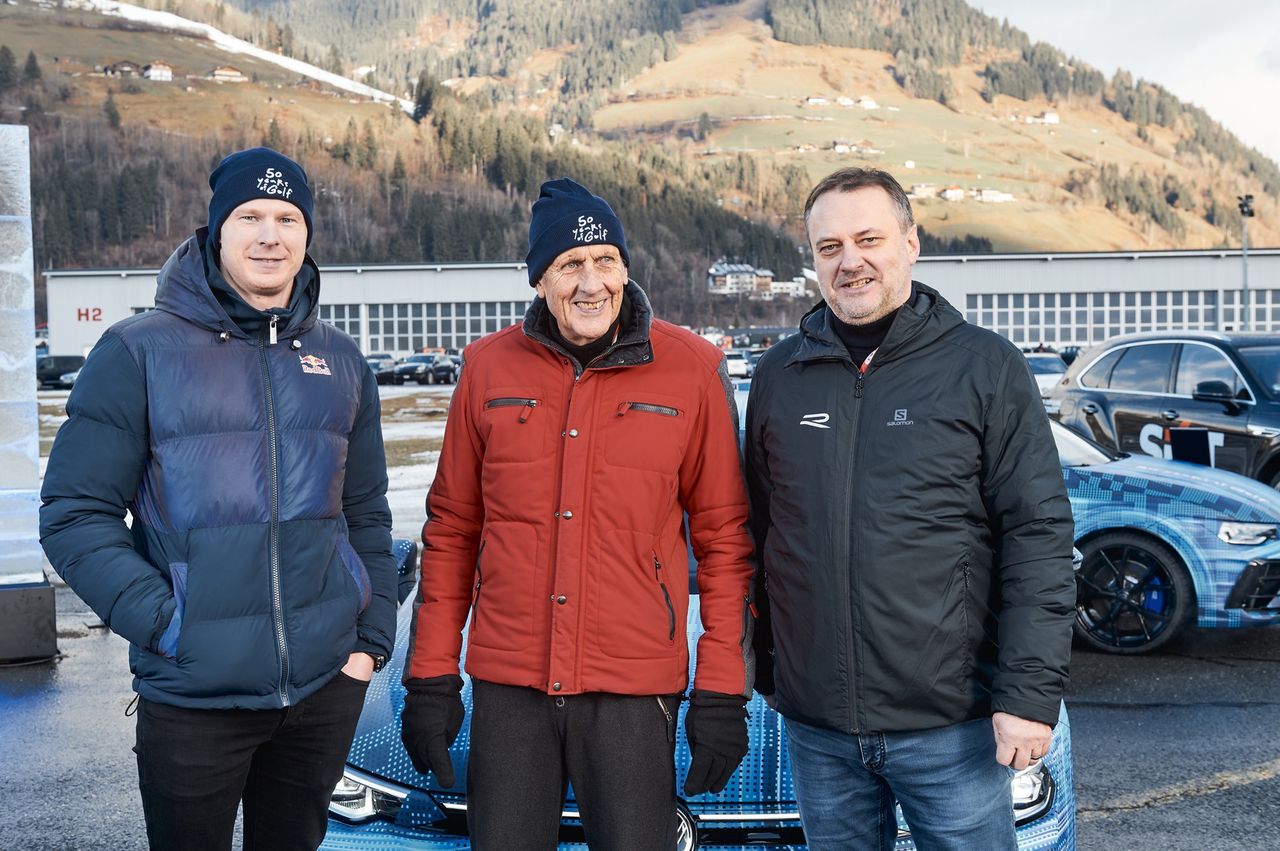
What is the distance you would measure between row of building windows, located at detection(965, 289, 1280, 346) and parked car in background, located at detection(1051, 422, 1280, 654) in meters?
52.9

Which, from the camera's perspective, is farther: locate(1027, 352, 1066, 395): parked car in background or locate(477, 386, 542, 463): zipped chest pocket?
locate(1027, 352, 1066, 395): parked car in background

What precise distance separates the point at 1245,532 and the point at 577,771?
4.96 meters

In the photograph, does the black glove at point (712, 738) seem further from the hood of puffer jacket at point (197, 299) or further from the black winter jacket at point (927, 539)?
the hood of puffer jacket at point (197, 299)

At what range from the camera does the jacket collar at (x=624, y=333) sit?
2668mm

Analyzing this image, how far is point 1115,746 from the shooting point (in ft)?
16.3

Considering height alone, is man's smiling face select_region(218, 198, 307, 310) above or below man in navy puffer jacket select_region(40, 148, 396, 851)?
above

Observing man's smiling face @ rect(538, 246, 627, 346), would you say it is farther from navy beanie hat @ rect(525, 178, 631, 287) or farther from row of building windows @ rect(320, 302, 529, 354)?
row of building windows @ rect(320, 302, 529, 354)

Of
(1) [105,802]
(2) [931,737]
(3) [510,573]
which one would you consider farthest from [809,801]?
(1) [105,802]

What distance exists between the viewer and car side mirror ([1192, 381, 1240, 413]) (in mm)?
9156

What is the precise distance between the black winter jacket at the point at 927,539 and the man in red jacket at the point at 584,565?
8.7 inches

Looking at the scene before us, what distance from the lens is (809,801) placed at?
2.65m

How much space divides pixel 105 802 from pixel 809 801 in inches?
121

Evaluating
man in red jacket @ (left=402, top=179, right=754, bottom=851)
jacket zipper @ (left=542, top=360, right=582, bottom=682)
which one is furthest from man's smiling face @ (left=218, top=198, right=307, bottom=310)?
jacket zipper @ (left=542, top=360, right=582, bottom=682)

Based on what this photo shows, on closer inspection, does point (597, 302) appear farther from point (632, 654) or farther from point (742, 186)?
point (742, 186)
